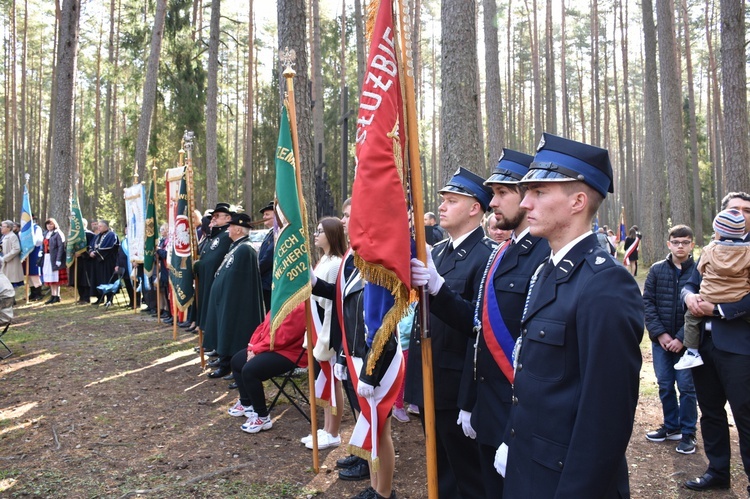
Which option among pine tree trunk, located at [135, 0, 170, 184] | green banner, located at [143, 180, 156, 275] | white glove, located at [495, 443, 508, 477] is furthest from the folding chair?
pine tree trunk, located at [135, 0, 170, 184]

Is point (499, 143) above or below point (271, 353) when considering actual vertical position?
above

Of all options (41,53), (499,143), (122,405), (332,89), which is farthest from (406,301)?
(41,53)

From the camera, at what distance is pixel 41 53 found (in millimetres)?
34000

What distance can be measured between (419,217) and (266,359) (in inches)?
120

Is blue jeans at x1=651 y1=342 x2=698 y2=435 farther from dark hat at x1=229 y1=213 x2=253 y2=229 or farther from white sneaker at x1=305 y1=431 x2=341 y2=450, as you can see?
dark hat at x1=229 y1=213 x2=253 y2=229

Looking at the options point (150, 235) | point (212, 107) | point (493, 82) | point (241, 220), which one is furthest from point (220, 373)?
point (493, 82)

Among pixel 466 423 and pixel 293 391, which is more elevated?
pixel 466 423

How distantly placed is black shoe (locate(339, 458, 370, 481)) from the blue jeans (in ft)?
9.28

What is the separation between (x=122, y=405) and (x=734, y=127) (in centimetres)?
926

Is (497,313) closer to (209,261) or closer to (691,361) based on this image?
(691,361)

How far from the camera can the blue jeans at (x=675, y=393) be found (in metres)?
5.15

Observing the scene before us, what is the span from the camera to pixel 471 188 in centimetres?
365

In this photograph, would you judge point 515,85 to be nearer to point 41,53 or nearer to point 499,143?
point 499,143

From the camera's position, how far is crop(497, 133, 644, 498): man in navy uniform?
1909 millimetres
